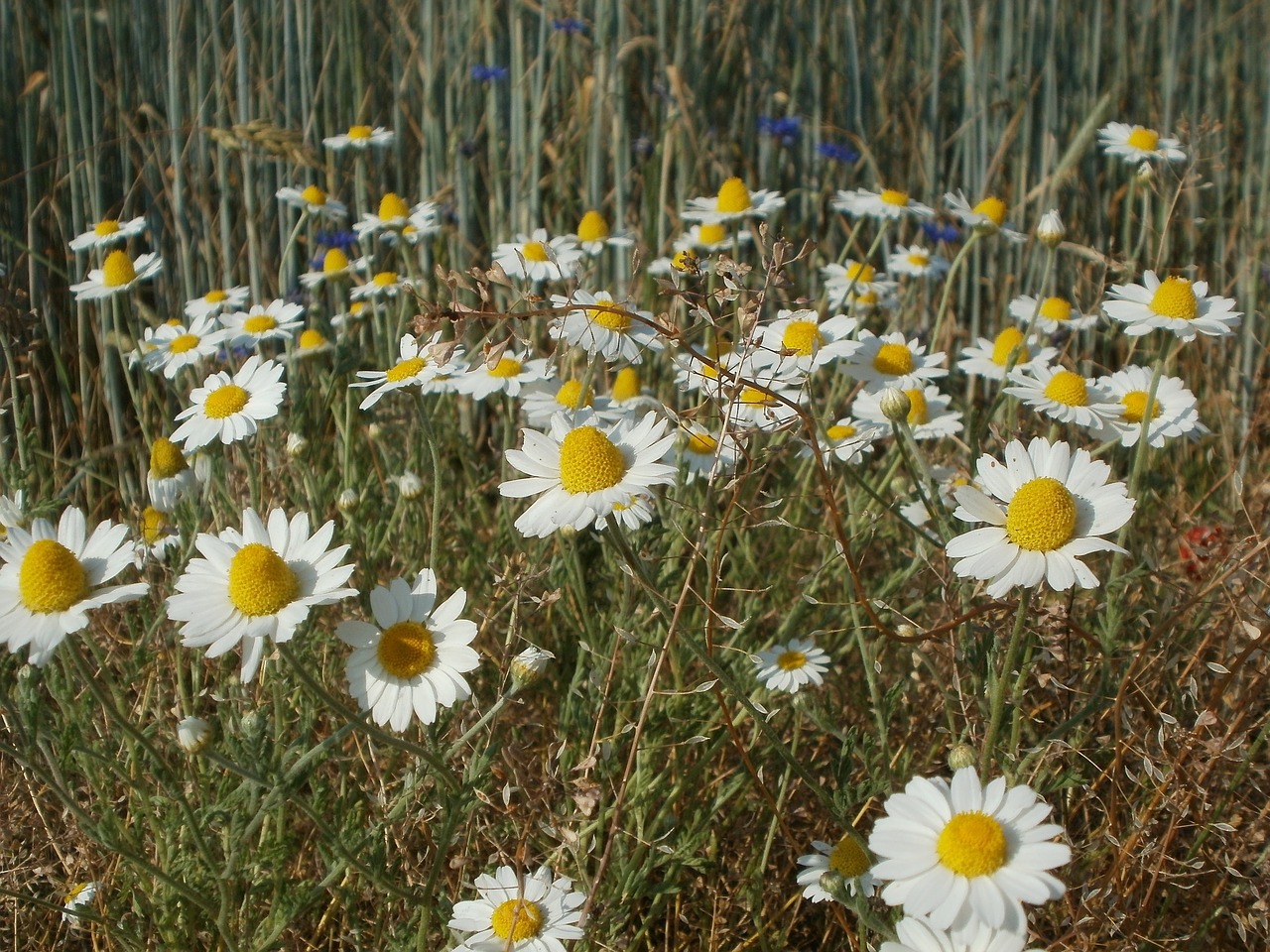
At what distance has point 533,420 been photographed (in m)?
1.92

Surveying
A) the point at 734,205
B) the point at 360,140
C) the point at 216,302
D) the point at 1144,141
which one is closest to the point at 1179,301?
the point at 1144,141

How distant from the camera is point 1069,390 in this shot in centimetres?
167

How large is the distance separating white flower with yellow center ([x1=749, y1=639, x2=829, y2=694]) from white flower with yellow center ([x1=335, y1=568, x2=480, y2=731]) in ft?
1.79

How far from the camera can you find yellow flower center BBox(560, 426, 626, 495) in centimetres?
122

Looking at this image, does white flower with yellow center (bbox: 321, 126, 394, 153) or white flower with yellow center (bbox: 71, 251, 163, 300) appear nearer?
white flower with yellow center (bbox: 71, 251, 163, 300)

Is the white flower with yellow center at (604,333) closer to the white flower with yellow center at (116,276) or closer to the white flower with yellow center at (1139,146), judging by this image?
the white flower with yellow center at (116,276)

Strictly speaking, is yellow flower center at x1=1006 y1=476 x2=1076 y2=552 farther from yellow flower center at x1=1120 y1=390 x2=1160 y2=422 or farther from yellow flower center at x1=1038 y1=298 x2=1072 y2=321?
yellow flower center at x1=1038 y1=298 x2=1072 y2=321

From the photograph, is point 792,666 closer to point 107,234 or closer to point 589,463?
point 589,463

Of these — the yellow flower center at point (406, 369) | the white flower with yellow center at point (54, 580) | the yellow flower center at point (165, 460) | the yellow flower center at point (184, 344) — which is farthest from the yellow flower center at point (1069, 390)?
the yellow flower center at point (184, 344)

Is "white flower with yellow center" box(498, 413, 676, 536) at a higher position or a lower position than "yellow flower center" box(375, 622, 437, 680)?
higher

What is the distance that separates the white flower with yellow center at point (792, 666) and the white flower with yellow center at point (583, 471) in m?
0.50

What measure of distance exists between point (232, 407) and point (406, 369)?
0.30 metres

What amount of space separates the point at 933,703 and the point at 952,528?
347 mm

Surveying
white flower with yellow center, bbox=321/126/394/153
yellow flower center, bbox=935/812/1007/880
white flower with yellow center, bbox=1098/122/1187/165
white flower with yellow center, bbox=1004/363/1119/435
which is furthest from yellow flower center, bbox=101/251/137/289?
white flower with yellow center, bbox=1098/122/1187/165
